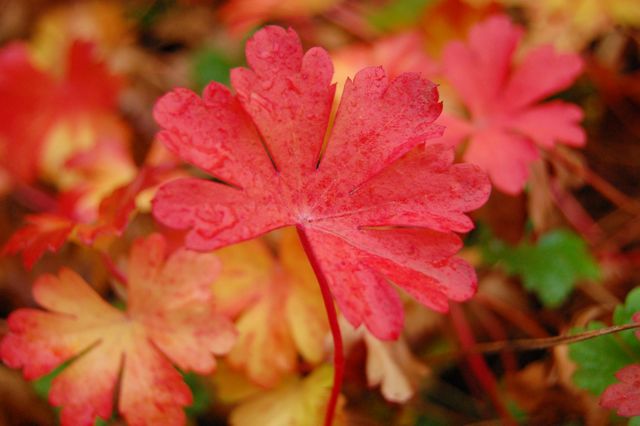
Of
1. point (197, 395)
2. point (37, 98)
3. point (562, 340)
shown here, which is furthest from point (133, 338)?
point (37, 98)

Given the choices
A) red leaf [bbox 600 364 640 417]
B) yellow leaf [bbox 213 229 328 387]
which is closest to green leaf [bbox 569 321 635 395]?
red leaf [bbox 600 364 640 417]

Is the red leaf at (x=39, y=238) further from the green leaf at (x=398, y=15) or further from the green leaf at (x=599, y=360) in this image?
the green leaf at (x=398, y=15)

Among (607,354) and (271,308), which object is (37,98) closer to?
(271,308)

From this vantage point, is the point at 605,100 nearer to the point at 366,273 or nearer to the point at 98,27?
the point at 366,273

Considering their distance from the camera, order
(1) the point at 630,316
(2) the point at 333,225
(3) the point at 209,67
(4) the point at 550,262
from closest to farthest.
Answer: (2) the point at 333,225 < (1) the point at 630,316 < (4) the point at 550,262 < (3) the point at 209,67

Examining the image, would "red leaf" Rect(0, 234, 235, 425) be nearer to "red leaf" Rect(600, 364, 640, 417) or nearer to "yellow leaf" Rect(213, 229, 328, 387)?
"yellow leaf" Rect(213, 229, 328, 387)
